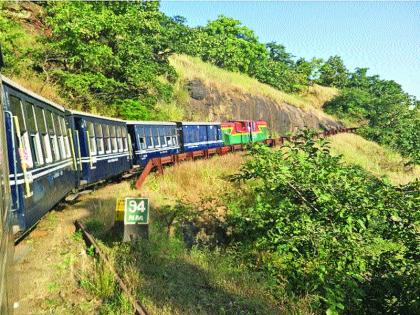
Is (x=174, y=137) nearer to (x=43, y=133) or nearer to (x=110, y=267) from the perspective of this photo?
(x=43, y=133)

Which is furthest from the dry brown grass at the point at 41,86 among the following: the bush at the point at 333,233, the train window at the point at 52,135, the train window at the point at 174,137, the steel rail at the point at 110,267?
the bush at the point at 333,233

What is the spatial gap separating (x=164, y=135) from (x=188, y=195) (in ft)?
33.9

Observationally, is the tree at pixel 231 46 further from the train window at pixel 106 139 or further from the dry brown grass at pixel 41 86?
the train window at pixel 106 139

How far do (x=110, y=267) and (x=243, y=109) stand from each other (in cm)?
4320

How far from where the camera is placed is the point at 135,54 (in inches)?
961

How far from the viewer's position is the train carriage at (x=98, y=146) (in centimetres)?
1298

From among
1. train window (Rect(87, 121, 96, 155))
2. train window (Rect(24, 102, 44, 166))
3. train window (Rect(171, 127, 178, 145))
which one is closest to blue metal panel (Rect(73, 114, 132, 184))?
train window (Rect(87, 121, 96, 155))

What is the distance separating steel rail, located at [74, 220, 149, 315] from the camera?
226 inches

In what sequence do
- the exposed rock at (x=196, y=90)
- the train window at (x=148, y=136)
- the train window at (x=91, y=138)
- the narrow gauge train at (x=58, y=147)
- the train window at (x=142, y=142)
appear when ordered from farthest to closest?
the exposed rock at (x=196, y=90)
the train window at (x=148, y=136)
the train window at (x=142, y=142)
the train window at (x=91, y=138)
the narrow gauge train at (x=58, y=147)

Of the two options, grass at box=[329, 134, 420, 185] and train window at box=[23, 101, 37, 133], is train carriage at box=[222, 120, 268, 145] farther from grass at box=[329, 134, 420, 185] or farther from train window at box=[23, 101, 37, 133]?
train window at box=[23, 101, 37, 133]

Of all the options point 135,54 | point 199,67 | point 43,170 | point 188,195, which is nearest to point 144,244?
point 43,170

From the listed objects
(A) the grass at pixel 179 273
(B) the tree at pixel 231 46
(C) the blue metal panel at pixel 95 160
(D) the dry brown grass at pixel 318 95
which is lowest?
(A) the grass at pixel 179 273

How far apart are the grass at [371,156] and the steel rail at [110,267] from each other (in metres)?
27.0

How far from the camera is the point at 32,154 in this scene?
7.75m
